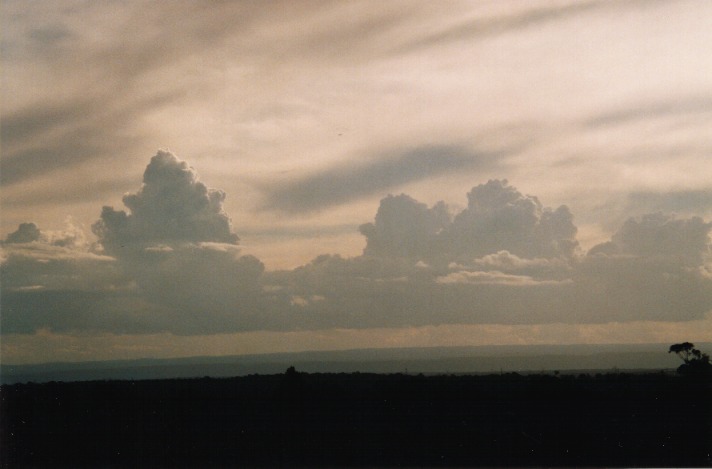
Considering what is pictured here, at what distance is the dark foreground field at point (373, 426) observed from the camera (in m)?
47.1

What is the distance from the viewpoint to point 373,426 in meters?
58.9

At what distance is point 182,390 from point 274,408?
29.5 m

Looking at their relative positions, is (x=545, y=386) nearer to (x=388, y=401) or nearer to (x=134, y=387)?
(x=388, y=401)

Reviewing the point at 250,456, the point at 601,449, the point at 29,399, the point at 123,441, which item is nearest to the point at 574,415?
the point at 601,449

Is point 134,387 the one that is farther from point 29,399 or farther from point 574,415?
point 574,415

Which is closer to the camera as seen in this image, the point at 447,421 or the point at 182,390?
the point at 447,421

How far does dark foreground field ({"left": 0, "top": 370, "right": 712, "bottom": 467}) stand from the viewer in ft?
155

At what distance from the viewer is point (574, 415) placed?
6372 cm

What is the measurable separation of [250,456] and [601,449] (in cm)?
2318

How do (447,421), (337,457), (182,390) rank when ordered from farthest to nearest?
(182,390) < (447,421) < (337,457)

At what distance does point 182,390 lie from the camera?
97.8 meters

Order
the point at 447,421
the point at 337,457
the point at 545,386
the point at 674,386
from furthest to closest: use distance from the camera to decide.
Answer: the point at 674,386 < the point at 545,386 < the point at 447,421 < the point at 337,457

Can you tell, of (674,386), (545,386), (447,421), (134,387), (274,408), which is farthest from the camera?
(134,387)

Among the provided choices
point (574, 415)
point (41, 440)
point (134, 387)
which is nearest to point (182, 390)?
point (134, 387)
